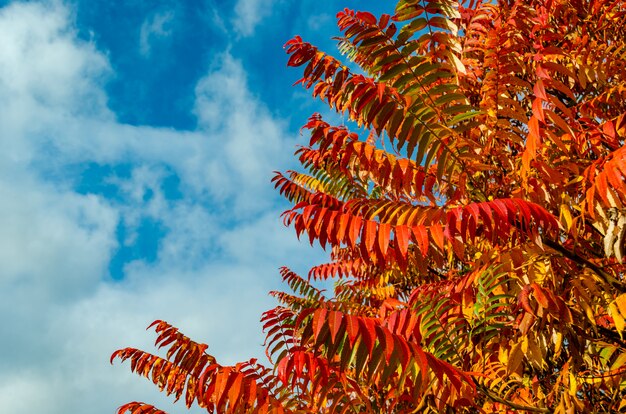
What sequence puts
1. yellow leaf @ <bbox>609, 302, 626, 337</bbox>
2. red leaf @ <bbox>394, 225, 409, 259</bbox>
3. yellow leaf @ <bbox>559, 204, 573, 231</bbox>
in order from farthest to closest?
yellow leaf @ <bbox>559, 204, 573, 231</bbox> < yellow leaf @ <bbox>609, 302, 626, 337</bbox> < red leaf @ <bbox>394, 225, 409, 259</bbox>

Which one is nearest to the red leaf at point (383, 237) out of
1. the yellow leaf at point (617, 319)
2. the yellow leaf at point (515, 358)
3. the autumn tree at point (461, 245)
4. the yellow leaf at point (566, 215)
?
the autumn tree at point (461, 245)

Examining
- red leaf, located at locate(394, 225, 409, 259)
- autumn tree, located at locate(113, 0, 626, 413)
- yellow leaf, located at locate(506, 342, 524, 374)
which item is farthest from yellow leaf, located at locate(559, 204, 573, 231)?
red leaf, located at locate(394, 225, 409, 259)

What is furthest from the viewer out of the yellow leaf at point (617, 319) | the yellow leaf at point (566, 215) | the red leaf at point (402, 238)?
the yellow leaf at point (566, 215)

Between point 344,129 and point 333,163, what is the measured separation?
157 cm

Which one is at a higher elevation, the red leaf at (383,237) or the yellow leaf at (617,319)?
the red leaf at (383,237)

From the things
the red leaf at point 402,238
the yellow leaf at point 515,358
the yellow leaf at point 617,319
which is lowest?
the yellow leaf at point 617,319

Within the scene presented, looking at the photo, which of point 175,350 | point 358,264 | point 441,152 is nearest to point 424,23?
point 441,152

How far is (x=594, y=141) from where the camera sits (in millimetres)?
3838

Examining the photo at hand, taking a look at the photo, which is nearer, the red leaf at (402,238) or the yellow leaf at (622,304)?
the red leaf at (402,238)

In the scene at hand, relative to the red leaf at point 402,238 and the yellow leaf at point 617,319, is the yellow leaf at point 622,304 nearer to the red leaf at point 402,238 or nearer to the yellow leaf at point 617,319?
the yellow leaf at point 617,319

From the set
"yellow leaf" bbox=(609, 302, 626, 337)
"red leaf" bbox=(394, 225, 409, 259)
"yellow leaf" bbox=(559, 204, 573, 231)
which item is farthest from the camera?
"yellow leaf" bbox=(559, 204, 573, 231)

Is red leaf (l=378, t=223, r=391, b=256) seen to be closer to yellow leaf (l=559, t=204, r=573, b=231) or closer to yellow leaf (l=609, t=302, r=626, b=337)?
yellow leaf (l=559, t=204, r=573, b=231)

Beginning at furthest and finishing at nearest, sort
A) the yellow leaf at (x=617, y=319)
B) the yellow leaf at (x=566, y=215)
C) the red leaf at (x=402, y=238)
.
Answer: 1. the yellow leaf at (x=566, y=215)
2. the yellow leaf at (x=617, y=319)
3. the red leaf at (x=402, y=238)

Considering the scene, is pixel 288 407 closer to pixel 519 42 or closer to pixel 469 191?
pixel 469 191
